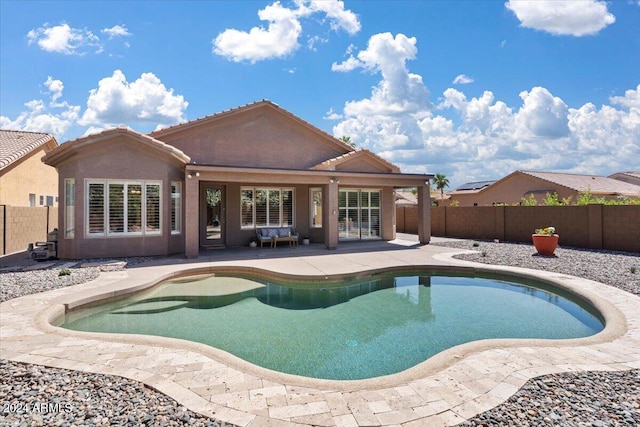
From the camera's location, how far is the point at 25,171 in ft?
64.2

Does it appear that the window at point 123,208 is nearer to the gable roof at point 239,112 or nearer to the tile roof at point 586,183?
the gable roof at point 239,112

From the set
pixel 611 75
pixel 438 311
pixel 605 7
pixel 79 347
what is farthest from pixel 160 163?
pixel 611 75

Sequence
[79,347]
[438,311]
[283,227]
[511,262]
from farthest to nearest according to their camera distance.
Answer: [283,227], [511,262], [438,311], [79,347]

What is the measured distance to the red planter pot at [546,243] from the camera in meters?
13.2

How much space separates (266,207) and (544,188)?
27796 millimetres

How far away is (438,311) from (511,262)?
597cm

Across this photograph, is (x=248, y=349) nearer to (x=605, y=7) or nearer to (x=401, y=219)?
(x=605, y=7)

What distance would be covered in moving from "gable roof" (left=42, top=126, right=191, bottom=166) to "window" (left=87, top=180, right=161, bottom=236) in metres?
1.33

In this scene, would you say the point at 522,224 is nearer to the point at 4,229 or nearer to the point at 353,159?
the point at 353,159

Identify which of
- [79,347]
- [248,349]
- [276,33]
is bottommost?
[248,349]

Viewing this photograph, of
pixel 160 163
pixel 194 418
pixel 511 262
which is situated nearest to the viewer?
pixel 194 418

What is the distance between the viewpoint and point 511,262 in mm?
11930

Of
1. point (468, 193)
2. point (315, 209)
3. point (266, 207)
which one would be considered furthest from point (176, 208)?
point (468, 193)

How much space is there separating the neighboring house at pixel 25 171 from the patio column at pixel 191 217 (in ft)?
36.2
